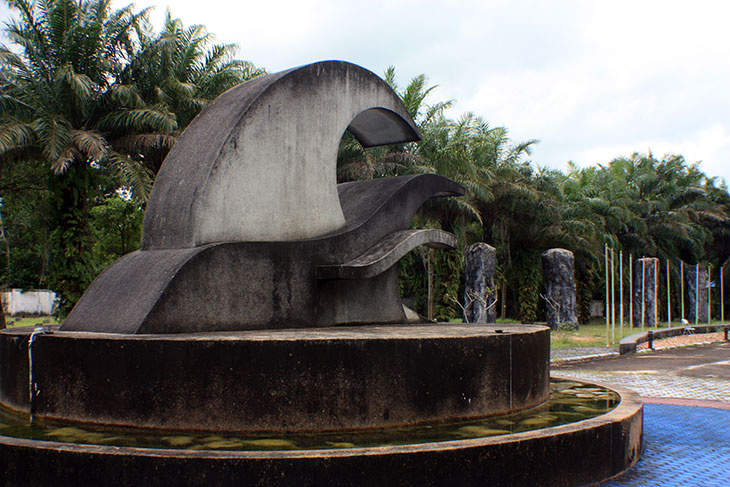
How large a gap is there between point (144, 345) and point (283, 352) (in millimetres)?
1057

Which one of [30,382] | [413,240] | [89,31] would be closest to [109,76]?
[89,31]

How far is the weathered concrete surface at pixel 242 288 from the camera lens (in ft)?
20.3

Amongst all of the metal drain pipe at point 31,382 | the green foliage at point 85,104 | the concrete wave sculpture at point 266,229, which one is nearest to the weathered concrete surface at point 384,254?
the concrete wave sculpture at point 266,229

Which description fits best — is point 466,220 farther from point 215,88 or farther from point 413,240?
point 413,240

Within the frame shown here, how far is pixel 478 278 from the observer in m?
20.4

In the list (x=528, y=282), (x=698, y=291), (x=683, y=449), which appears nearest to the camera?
(x=683, y=449)

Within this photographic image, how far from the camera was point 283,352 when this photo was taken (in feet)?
17.2

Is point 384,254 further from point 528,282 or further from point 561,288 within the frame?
point 528,282

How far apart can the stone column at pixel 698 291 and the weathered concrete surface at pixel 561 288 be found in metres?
10.1

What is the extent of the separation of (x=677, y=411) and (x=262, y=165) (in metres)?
6.00

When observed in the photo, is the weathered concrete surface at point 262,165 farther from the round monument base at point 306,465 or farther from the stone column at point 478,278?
the stone column at point 478,278

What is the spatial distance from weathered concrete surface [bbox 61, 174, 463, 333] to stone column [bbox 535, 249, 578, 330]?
1536 cm

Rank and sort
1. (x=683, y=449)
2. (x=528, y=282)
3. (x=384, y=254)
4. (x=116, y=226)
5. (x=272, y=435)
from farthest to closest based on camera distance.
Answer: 1. (x=528, y=282)
2. (x=116, y=226)
3. (x=384, y=254)
4. (x=683, y=449)
5. (x=272, y=435)

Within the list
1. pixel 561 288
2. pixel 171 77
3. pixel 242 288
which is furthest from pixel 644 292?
pixel 242 288
